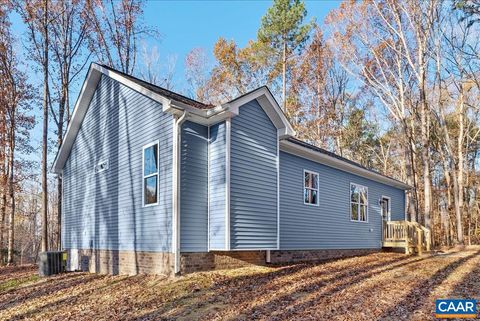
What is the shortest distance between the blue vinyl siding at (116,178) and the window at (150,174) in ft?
0.68

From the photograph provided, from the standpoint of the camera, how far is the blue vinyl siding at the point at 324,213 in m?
11.4

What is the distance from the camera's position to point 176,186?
27.8 feet

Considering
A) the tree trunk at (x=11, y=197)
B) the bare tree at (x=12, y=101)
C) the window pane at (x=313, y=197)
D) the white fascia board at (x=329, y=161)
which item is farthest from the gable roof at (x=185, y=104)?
the bare tree at (x=12, y=101)

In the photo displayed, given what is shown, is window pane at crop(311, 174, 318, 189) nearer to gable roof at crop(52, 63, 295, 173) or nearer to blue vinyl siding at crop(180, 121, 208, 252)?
gable roof at crop(52, 63, 295, 173)

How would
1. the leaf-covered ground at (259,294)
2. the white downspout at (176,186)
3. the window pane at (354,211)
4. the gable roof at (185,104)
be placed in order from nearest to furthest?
the leaf-covered ground at (259,294)
the white downspout at (176,186)
the gable roof at (185,104)
the window pane at (354,211)

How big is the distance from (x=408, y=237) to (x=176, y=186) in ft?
35.1

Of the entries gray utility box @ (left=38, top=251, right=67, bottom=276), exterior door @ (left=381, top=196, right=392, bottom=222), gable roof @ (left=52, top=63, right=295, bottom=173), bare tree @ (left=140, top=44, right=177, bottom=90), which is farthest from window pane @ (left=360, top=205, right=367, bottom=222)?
bare tree @ (left=140, top=44, right=177, bottom=90)

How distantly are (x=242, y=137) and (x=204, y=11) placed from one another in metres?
15.9

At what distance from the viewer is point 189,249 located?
8586 millimetres

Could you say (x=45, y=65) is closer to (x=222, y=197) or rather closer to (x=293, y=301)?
(x=222, y=197)

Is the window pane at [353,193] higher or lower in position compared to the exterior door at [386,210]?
higher

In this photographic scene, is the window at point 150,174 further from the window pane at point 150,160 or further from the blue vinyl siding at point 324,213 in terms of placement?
the blue vinyl siding at point 324,213

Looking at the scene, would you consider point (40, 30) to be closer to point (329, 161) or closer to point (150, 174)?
point (150, 174)

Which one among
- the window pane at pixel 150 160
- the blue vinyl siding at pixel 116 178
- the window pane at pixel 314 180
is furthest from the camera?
the window pane at pixel 314 180
